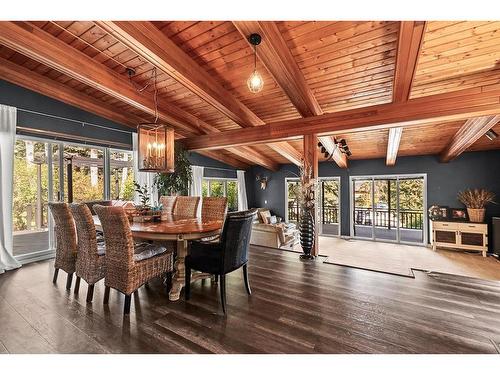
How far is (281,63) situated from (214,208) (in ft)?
7.28

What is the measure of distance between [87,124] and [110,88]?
1636mm

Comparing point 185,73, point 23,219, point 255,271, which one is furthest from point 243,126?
point 23,219

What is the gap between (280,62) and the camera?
255 centimetres

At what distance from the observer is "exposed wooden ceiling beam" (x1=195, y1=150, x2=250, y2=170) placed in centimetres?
737

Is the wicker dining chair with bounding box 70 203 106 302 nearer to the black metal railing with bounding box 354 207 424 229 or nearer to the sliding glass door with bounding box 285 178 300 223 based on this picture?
the sliding glass door with bounding box 285 178 300 223

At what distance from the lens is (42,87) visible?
372 centimetres

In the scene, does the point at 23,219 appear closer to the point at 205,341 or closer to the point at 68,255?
the point at 68,255

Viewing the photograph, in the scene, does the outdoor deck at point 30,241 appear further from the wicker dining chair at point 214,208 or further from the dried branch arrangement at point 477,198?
the dried branch arrangement at point 477,198

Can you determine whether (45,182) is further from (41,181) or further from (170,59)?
(170,59)

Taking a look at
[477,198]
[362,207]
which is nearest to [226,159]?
[362,207]

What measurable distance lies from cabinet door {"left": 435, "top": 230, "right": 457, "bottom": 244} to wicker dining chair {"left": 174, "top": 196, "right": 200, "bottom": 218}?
19.9 feet

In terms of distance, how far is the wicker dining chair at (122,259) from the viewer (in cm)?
203

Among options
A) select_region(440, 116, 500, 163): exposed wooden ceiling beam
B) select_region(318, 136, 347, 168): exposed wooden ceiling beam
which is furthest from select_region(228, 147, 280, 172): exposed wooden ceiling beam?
select_region(440, 116, 500, 163): exposed wooden ceiling beam

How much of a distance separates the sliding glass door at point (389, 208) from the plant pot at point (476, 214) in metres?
1.00
